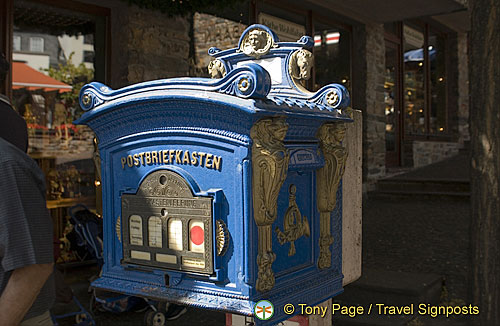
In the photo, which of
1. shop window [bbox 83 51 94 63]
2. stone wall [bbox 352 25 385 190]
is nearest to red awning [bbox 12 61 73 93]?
shop window [bbox 83 51 94 63]

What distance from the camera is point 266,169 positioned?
1612 mm

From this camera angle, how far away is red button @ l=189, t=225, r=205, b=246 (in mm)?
1693

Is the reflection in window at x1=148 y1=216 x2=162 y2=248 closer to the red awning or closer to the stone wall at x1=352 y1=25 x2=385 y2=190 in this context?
the red awning

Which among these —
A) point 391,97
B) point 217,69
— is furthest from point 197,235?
point 391,97

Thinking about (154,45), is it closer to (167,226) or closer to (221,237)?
(167,226)

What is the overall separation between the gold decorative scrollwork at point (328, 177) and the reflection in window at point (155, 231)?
545 millimetres

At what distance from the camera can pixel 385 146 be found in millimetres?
11250

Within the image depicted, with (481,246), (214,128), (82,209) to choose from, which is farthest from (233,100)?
(82,209)

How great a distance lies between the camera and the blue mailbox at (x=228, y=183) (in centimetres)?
162

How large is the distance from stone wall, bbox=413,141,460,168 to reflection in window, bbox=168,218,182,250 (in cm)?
1116

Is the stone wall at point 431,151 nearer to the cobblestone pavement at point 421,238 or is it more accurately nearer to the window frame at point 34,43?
the cobblestone pavement at point 421,238

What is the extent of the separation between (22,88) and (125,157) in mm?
4824

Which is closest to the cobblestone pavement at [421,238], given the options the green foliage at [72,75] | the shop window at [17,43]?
the green foliage at [72,75]

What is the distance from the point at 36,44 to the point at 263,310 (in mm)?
5918
